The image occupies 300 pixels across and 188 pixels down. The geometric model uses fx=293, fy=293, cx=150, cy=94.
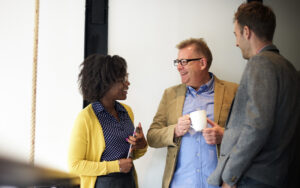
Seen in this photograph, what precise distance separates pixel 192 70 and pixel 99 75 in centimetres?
64

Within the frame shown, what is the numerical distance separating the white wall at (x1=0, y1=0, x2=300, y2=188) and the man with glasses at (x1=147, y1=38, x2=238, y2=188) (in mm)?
249

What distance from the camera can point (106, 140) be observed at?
1.65m

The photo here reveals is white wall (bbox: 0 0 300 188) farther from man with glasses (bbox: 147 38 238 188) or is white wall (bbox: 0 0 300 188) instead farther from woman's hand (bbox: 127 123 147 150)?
woman's hand (bbox: 127 123 147 150)

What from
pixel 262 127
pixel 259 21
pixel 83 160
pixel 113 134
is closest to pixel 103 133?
pixel 113 134

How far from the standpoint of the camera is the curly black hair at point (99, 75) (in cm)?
172

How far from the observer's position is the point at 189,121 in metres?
1.69

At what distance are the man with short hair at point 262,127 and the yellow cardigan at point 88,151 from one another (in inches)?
24.6

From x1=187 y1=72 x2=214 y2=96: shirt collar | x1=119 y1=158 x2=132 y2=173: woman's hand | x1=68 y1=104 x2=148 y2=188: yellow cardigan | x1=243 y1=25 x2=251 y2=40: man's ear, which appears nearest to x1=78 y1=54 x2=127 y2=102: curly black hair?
x1=68 y1=104 x2=148 y2=188: yellow cardigan

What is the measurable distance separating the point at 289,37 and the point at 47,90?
1.94m

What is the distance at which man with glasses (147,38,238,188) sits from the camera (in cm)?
178

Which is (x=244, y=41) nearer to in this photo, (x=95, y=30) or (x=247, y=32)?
(x=247, y=32)

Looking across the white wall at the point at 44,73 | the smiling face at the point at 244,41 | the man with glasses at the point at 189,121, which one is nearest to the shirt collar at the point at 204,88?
the man with glasses at the point at 189,121

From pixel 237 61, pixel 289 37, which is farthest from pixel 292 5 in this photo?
pixel 237 61

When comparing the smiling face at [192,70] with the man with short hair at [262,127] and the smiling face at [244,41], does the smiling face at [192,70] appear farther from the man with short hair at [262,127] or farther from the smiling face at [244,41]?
the man with short hair at [262,127]
